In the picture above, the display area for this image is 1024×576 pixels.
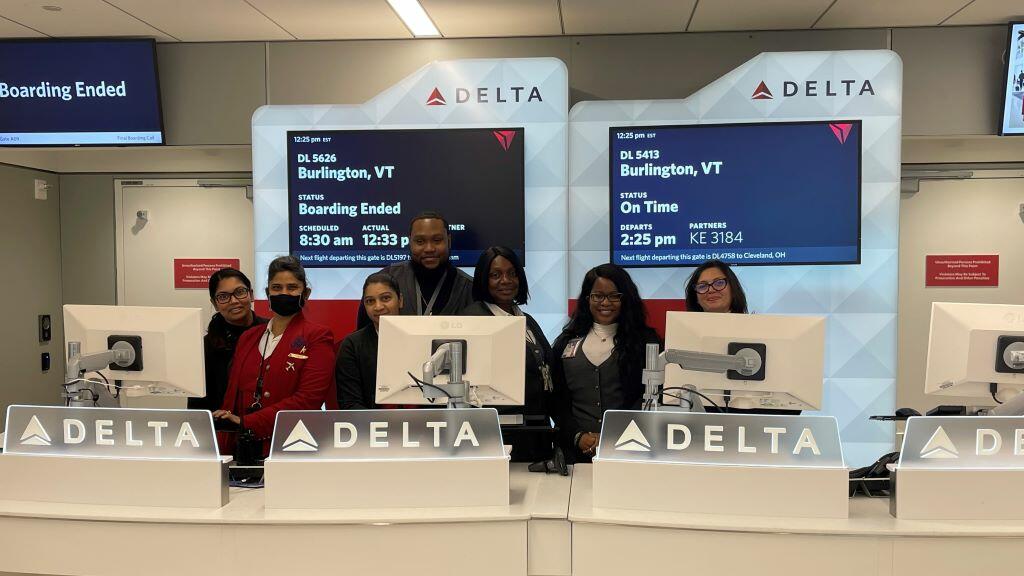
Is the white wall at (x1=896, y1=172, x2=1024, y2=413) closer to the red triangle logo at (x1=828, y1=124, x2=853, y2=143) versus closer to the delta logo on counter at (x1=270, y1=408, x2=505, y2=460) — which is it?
the red triangle logo at (x1=828, y1=124, x2=853, y2=143)

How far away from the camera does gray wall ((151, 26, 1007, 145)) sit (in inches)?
186

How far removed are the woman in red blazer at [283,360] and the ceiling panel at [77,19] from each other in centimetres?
230

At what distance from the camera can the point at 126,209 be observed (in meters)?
5.96

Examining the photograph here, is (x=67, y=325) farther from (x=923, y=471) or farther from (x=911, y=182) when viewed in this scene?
(x=911, y=182)

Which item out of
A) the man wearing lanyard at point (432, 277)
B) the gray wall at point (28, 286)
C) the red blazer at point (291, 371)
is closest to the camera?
the red blazer at point (291, 371)

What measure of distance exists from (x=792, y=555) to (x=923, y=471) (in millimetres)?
485

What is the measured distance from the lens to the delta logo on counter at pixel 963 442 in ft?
7.52

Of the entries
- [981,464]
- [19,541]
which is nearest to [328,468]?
[19,541]

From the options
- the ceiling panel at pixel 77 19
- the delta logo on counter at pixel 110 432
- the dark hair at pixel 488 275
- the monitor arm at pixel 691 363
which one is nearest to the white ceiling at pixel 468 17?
the ceiling panel at pixel 77 19

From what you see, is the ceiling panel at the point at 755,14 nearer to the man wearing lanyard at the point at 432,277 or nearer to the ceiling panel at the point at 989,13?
the ceiling panel at the point at 989,13

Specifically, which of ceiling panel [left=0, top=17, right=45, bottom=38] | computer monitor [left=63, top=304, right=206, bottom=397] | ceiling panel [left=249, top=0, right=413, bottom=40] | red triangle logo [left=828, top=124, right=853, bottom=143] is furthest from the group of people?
ceiling panel [left=0, top=17, right=45, bottom=38]

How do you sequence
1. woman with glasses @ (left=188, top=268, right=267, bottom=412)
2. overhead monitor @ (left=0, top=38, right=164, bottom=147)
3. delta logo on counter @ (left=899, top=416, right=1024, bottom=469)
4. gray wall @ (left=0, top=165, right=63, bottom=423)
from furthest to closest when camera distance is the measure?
gray wall @ (left=0, top=165, right=63, bottom=423)
overhead monitor @ (left=0, top=38, right=164, bottom=147)
woman with glasses @ (left=188, top=268, right=267, bottom=412)
delta logo on counter @ (left=899, top=416, right=1024, bottom=469)

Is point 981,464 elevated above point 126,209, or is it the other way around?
point 126,209

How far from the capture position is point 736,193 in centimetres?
451
